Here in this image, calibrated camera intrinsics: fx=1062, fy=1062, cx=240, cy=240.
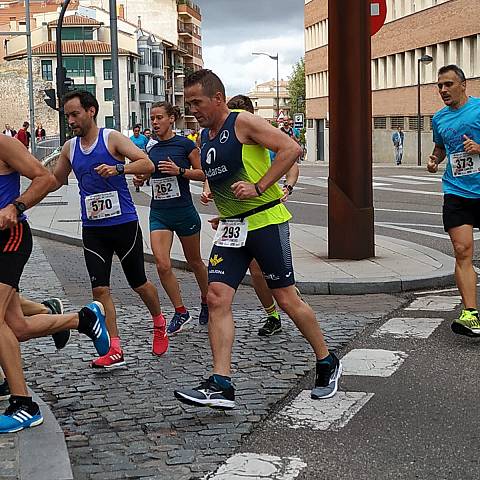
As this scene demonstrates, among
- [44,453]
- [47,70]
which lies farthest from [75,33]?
[44,453]

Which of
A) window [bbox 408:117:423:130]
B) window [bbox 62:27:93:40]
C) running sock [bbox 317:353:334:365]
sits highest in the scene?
window [bbox 62:27:93:40]

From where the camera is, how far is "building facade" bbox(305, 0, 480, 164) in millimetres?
51375

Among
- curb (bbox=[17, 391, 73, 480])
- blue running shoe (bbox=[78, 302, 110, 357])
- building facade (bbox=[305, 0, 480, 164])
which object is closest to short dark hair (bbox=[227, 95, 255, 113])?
blue running shoe (bbox=[78, 302, 110, 357])

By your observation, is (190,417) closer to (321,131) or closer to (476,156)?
(476,156)

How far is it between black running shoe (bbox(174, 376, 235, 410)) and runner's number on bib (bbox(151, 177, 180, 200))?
9.74 feet

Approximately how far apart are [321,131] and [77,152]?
247ft

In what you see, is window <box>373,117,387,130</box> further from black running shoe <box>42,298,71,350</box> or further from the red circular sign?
black running shoe <box>42,298,71,350</box>

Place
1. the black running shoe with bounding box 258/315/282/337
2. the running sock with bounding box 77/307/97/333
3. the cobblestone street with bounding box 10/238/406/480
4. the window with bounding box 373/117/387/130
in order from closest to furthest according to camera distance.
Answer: the cobblestone street with bounding box 10/238/406/480, the running sock with bounding box 77/307/97/333, the black running shoe with bounding box 258/315/282/337, the window with bounding box 373/117/387/130

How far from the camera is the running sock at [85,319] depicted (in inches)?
260

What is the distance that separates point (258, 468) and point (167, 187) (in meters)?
4.06

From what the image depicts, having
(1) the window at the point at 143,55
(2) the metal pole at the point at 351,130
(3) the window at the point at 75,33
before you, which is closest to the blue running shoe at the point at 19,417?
(2) the metal pole at the point at 351,130

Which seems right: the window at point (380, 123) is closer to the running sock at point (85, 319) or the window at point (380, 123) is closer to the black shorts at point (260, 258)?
the running sock at point (85, 319)

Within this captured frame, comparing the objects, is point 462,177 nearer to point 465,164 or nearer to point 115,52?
point 465,164

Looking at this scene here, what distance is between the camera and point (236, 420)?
578 cm
